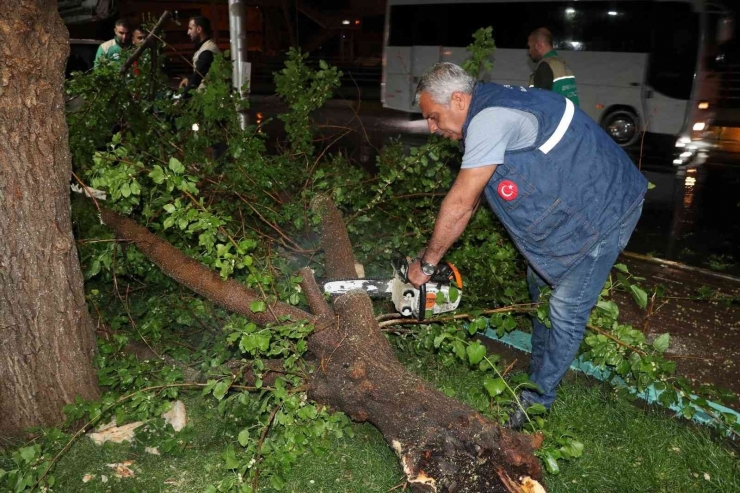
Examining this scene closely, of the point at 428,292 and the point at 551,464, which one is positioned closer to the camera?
the point at 551,464

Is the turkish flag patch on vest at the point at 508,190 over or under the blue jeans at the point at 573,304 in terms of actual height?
over

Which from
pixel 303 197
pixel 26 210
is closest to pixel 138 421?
pixel 26 210

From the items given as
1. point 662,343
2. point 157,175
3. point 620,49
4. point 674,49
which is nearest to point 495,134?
point 662,343

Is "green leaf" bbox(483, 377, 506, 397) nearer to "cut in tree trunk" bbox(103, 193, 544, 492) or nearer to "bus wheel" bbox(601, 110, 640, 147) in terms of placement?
"cut in tree trunk" bbox(103, 193, 544, 492)

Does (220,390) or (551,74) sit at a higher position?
(551,74)

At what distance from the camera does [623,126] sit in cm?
1102

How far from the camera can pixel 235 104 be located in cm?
449

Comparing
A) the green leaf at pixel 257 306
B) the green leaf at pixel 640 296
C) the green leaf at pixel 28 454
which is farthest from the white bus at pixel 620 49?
the green leaf at pixel 28 454

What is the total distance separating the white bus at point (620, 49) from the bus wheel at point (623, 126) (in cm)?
2

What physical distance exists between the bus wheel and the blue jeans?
Answer: 8.98 m

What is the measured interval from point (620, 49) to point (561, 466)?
9864 millimetres

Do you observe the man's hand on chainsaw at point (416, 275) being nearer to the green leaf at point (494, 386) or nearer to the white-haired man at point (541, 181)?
the white-haired man at point (541, 181)

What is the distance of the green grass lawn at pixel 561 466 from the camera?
8.57ft

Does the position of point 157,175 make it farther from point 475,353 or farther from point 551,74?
point 551,74
